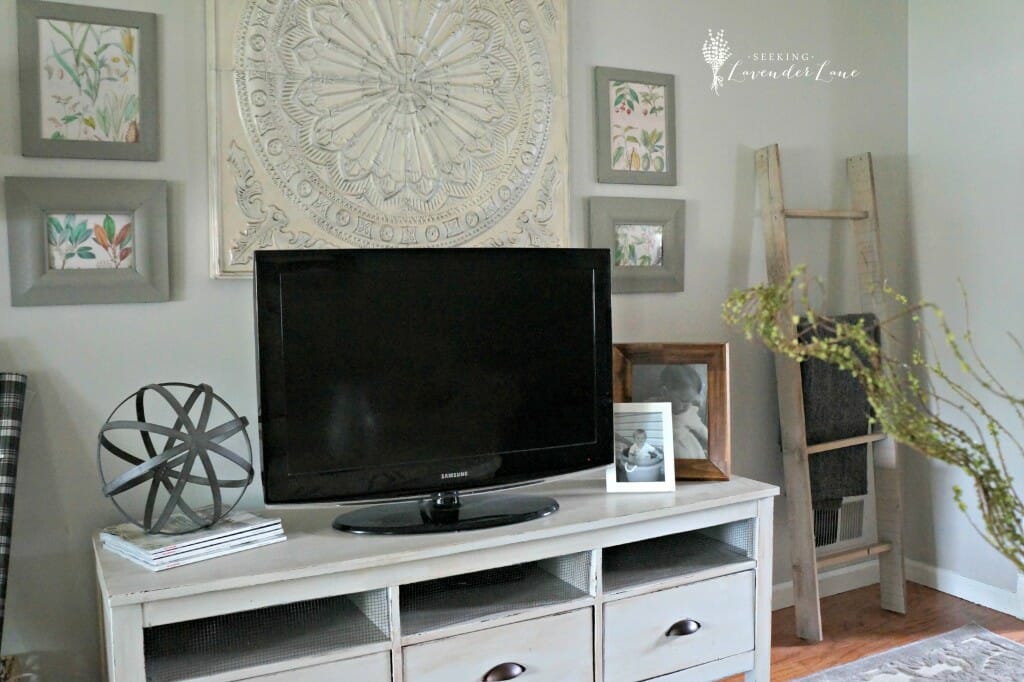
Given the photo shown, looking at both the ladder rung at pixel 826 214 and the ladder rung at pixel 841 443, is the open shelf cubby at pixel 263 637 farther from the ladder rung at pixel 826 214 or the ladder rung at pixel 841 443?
the ladder rung at pixel 826 214

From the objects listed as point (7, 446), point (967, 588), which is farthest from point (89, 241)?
point (967, 588)

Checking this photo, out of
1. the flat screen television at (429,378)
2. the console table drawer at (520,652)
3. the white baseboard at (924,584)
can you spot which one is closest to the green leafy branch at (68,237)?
the flat screen television at (429,378)

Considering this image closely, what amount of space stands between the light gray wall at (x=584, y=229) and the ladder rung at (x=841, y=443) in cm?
21

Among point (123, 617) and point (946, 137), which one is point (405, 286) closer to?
point (123, 617)

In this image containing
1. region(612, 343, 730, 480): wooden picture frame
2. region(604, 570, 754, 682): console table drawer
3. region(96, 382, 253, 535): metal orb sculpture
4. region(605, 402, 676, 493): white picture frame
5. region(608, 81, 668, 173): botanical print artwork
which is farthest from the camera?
region(608, 81, 668, 173): botanical print artwork

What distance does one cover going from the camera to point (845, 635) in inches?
112

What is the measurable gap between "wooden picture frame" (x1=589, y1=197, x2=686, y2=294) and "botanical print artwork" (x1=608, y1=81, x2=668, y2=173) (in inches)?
4.7

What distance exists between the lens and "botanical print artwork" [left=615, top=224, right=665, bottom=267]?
264 centimetres

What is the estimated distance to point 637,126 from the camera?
2666mm

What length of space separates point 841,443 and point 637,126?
1225 mm

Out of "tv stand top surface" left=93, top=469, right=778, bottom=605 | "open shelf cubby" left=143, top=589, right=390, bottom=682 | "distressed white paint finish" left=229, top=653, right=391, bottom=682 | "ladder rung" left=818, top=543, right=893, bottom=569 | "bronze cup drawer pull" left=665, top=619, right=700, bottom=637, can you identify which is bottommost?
"ladder rung" left=818, top=543, right=893, bottom=569

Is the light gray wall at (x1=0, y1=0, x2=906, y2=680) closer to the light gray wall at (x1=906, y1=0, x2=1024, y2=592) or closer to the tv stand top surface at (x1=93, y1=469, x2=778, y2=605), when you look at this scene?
the light gray wall at (x1=906, y1=0, x2=1024, y2=592)

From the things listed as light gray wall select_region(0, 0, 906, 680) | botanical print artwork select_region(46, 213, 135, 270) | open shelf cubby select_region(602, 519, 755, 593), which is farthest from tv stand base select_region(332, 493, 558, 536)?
botanical print artwork select_region(46, 213, 135, 270)

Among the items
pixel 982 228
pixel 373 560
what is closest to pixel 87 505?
pixel 373 560
